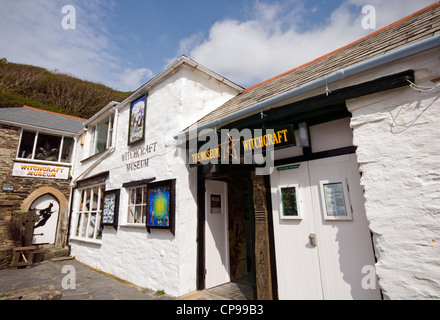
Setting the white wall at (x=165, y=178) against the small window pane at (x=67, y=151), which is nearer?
the white wall at (x=165, y=178)

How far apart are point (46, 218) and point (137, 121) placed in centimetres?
775

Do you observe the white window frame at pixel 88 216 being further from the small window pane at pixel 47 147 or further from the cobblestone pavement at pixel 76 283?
the small window pane at pixel 47 147

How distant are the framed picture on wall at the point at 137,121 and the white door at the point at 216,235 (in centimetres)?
282

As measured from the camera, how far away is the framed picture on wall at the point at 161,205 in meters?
5.35

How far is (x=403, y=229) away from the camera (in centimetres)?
252

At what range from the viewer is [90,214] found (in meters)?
9.17

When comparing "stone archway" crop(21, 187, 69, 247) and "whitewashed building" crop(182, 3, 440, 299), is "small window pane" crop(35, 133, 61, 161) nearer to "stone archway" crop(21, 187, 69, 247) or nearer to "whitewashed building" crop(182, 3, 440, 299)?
"stone archway" crop(21, 187, 69, 247)

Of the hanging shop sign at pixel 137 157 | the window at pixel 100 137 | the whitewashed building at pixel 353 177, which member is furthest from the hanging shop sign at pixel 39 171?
the whitewashed building at pixel 353 177

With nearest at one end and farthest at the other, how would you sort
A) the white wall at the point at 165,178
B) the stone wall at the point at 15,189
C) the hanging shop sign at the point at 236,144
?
the hanging shop sign at the point at 236,144 → the white wall at the point at 165,178 → the stone wall at the point at 15,189

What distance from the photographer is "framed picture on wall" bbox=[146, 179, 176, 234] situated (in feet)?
17.6

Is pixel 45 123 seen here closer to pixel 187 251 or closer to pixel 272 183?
pixel 187 251
